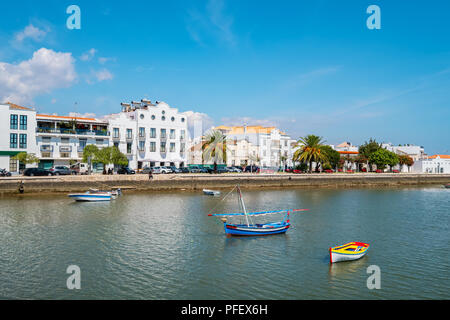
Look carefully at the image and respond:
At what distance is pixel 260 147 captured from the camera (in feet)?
381

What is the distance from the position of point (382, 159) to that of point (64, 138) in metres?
94.1

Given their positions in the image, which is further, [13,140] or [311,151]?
[311,151]

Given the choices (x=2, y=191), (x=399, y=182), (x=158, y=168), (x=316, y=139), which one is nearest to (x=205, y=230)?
(x=2, y=191)

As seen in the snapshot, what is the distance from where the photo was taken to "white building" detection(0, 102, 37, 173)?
229 feet

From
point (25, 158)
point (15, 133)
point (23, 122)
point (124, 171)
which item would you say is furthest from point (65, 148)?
point (124, 171)

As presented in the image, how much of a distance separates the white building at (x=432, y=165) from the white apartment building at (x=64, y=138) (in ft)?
381

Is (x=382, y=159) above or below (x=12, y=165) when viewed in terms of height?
above

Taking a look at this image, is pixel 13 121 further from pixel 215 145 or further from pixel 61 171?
pixel 215 145

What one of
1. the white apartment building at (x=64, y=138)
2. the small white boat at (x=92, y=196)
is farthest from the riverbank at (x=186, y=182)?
the white apartment building at (x=64, y=138)

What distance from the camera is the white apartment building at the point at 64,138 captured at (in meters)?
74.8

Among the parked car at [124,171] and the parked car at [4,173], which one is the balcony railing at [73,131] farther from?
the parked car at [4,173]
